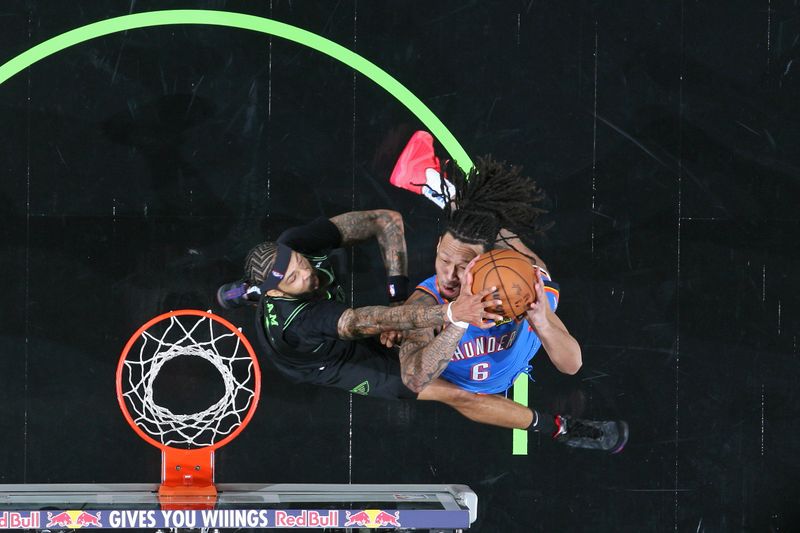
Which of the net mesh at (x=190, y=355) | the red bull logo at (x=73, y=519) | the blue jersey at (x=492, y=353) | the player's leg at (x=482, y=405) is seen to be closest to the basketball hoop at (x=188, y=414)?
the net mesh at (x=190, y=355)

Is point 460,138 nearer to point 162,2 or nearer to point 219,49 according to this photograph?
point 219,49

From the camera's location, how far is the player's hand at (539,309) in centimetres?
508

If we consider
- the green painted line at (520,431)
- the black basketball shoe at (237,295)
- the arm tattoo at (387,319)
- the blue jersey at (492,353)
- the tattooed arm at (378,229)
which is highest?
the tattooed arm at (378,229)

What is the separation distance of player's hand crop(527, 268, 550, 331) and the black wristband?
103 centimetres

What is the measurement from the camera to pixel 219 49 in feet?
22.9

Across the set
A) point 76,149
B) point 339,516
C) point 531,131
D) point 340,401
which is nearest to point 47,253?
point 76,149

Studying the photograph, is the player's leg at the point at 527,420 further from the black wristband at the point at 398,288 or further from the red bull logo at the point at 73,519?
the red bull logo at the point at 73,519

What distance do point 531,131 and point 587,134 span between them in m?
0.44

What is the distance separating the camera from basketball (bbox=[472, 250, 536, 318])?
4.89 metres

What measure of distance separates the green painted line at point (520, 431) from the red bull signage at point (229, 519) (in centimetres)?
169

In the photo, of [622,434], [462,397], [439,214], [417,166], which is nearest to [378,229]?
[417,166]

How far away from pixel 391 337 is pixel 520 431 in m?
1.96

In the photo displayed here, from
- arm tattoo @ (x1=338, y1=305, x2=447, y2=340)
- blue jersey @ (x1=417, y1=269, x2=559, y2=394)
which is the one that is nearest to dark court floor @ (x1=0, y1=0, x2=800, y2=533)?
→ blue jersey @ (x1=417, y1=269, x2=559, y2=394)

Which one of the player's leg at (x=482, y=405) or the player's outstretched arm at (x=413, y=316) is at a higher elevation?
the player's outstretched arm at (x=413, y=316)
